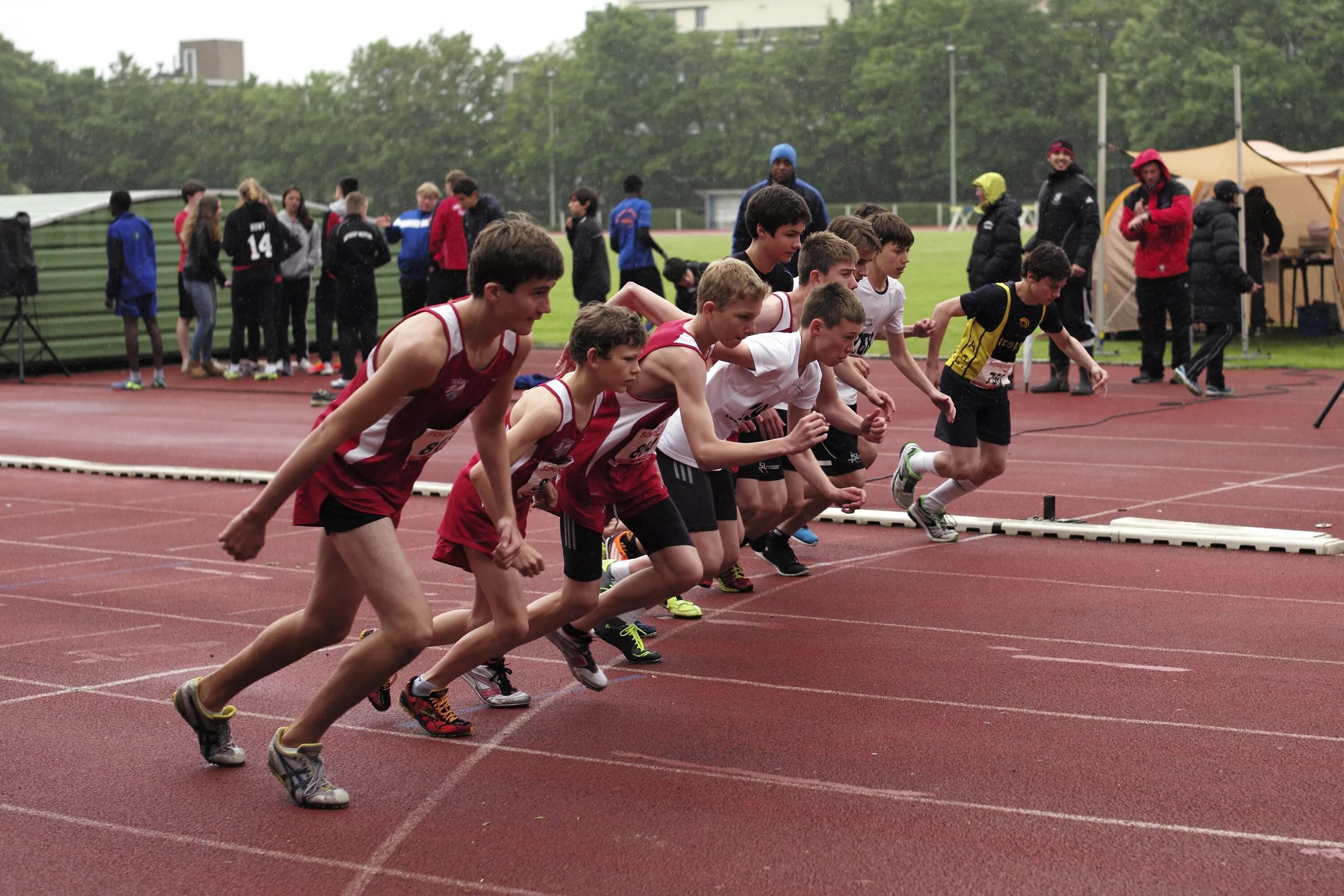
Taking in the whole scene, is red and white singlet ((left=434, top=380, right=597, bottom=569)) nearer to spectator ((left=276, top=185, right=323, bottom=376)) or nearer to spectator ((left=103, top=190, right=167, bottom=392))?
spectator ((left=276, top=185, right=323, bottom=376))

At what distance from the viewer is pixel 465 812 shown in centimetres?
438

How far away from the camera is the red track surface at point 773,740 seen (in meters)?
3.99

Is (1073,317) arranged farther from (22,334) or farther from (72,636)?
(22,334)

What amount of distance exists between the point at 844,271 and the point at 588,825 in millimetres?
3346

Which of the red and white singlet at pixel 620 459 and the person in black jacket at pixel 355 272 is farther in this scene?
the person in black jacket at pixel 355 272

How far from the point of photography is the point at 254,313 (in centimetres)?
1791

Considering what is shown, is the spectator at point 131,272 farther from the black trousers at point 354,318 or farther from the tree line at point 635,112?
the tree line at point 635,112

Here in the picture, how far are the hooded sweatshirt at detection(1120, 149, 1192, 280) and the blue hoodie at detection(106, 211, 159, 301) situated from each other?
403 inches

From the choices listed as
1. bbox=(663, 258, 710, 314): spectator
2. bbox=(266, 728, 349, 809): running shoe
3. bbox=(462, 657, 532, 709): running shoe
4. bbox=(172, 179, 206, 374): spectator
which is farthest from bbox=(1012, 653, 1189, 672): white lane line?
bbox=(172, 179, 206, 374): spectator

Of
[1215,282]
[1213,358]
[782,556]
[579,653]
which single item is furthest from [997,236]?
[579,653]

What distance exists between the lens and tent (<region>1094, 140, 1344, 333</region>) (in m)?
19.7

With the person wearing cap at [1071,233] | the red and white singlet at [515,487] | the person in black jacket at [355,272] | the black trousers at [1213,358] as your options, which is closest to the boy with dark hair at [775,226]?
the red and white singlet at [515,487]

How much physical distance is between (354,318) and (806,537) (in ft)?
27.8

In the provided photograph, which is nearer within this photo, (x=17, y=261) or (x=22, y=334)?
(x=17, y=261)
